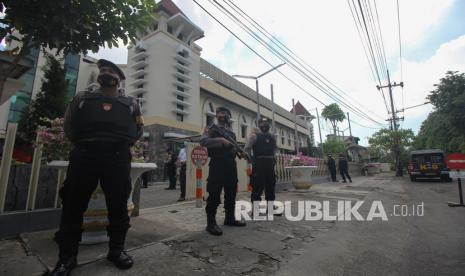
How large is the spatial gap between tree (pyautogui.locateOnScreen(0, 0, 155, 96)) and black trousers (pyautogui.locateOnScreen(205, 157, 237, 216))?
1.95 metres

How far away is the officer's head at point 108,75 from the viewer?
2.40 m

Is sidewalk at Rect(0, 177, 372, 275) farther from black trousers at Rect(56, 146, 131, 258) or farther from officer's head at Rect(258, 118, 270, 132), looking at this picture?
officer's head at Rect(258, 118, 270, 132)

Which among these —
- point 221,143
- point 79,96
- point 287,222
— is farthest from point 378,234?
point 79,96

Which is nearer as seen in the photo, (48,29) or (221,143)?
(48,29)

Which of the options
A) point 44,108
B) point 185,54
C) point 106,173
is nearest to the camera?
point 106,173

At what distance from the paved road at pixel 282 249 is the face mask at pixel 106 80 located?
5.14ft

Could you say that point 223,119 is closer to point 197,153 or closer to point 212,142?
point 212,142

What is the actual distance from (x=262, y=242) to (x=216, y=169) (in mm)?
1078

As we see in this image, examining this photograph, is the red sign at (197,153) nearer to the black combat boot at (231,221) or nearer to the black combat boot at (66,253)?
the black combat boot at (231,221)

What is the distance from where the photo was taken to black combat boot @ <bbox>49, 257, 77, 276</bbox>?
6.38 ft

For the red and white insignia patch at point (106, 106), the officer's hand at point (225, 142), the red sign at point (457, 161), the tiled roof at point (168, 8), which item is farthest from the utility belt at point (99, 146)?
the tiled roof at point (168, 8)

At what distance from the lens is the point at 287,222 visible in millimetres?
4246

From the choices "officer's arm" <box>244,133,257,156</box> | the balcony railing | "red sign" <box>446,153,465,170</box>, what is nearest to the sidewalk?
"officer's arm" <box>244,133,257,156</box>

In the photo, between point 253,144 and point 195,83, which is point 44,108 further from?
point 195,83
